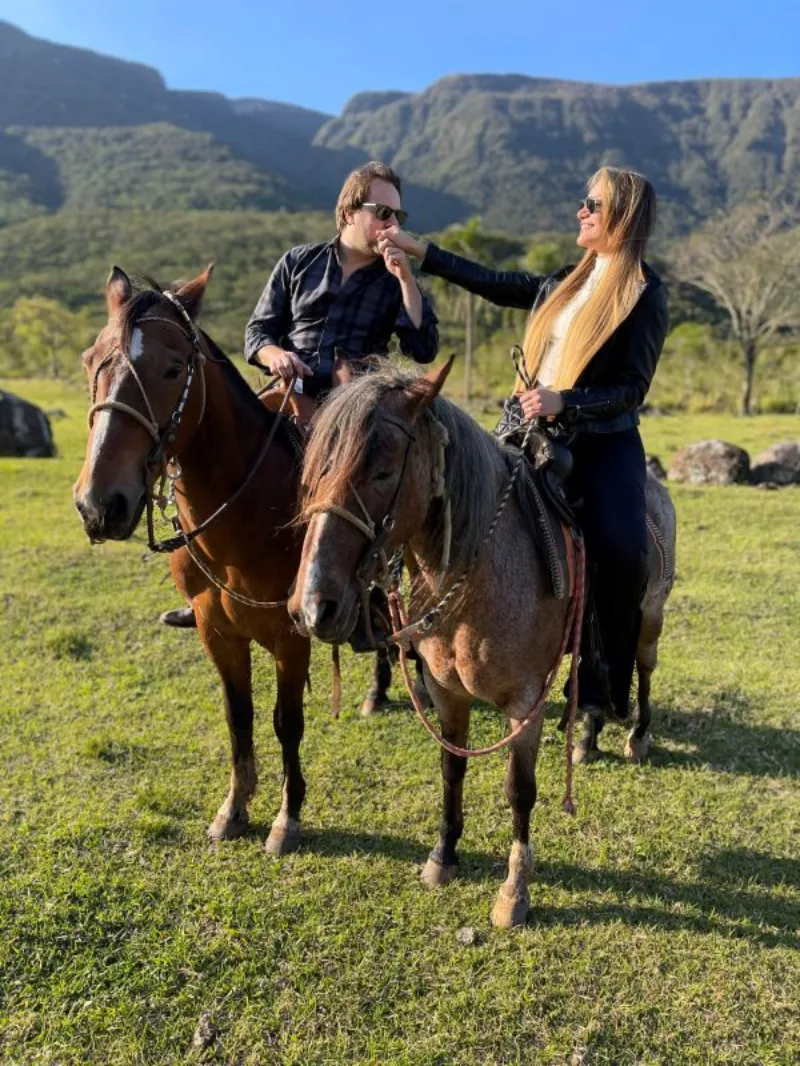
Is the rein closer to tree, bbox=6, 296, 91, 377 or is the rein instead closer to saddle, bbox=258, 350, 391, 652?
saddle, bbox=258, 350, 391, 652

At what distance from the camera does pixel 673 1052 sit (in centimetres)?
254

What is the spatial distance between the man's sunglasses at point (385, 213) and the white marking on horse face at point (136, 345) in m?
1.37

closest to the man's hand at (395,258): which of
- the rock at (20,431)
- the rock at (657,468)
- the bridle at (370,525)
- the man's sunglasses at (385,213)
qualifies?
the man's sunglasses at (385,213)

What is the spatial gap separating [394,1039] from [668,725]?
3127mm

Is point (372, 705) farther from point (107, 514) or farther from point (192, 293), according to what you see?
point (192, 293)

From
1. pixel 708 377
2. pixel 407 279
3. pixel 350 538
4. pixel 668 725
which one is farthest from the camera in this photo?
pixel 708 377

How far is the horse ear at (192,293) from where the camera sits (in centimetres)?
268

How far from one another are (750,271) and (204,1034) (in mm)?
37674

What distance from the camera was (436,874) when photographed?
3.37 metres

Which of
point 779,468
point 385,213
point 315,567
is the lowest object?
point 779,468

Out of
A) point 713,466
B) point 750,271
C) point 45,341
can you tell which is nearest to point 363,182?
point 713,466

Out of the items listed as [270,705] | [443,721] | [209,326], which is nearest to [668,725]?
[443,721]

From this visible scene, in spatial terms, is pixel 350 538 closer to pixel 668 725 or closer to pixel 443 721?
pixel 443 721

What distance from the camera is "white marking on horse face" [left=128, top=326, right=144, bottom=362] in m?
2.39
